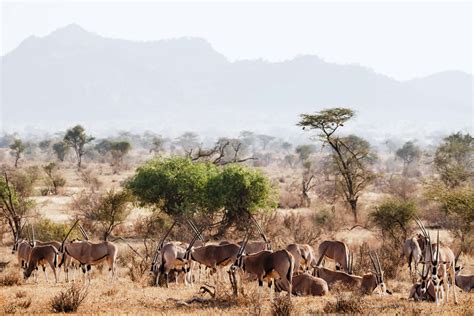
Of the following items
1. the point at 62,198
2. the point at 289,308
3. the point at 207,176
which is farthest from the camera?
the point at 62,198

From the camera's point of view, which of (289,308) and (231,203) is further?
(231,203)

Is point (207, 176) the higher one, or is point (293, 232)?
point (207, 176)

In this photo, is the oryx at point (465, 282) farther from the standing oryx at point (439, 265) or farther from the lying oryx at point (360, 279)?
the lying oryx at point (360, 279)

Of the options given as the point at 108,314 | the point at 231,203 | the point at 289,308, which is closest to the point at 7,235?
the point at 231,203

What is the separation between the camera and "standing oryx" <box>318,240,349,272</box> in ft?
59.6

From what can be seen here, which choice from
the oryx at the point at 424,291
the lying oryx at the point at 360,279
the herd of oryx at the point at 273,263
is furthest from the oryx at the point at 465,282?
the oryx at the point at 424,291

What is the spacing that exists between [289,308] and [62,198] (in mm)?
32350

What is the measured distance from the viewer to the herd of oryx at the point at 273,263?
45.8 feet

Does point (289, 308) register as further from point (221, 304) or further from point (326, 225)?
point (326, 225)

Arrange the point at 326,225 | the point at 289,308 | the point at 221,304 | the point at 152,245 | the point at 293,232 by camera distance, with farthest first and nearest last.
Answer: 1. the point at 326,225
2. the point at 293,232
3. the point at 152,245
4. the point at 221,304
5. the point at 289,308

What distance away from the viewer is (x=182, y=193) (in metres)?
26.8

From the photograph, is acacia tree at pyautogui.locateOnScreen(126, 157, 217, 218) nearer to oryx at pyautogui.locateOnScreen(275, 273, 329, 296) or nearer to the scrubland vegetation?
the scrubland vegetation

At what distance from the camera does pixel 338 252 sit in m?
18.3

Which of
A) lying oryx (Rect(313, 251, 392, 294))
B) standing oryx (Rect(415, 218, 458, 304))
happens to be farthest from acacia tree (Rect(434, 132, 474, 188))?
standing oryx (Rect(415, 218, 458, 304))
